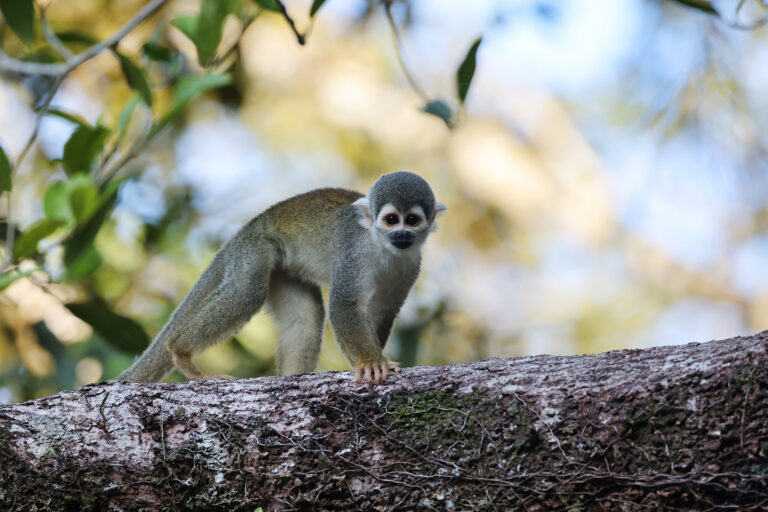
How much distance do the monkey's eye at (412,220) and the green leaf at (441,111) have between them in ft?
2.98

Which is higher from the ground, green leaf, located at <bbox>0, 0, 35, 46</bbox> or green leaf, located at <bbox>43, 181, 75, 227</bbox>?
green leaf, located at <bbox>0, 0, 35, 46</bbox>

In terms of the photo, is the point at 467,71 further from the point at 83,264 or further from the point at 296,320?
the point at 296,320

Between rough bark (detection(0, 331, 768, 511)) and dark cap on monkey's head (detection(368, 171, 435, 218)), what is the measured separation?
1244 millimetres

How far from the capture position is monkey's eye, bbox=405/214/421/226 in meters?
4.18

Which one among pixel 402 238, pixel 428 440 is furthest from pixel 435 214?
pixel 428 440

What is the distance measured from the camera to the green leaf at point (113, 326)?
13.5 feet

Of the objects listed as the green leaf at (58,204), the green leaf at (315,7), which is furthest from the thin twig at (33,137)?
the green leaf at (315,7)

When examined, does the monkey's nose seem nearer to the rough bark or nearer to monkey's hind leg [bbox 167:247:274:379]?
monkey's hind leg [bbox 167:247:274:379]

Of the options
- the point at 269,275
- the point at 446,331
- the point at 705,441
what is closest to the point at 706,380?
the point at 705,441

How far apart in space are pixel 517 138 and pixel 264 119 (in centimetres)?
290

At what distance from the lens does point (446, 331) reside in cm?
691

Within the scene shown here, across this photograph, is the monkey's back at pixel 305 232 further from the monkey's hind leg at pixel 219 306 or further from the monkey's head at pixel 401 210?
the monkey's head at pixel 401 210

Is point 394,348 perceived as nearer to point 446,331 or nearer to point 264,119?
point 446,331

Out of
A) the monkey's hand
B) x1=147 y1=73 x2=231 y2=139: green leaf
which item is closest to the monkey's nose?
the monkey's hand
